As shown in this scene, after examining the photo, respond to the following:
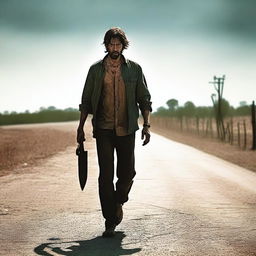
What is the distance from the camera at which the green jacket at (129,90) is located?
4.97m

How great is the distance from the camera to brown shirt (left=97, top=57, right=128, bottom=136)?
4.96m

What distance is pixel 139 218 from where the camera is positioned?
5789 millimetres

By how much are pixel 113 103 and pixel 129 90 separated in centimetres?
22

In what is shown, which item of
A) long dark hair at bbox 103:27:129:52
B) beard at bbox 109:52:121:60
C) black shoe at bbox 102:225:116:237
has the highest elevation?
long dark hair at bbox 103:27:129:52

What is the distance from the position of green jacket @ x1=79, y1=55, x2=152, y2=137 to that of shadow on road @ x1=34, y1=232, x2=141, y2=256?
3.77 ft

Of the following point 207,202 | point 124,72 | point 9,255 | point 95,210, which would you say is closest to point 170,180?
point 207,202

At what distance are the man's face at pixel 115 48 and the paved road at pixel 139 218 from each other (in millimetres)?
1883

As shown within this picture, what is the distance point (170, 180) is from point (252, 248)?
5.37 m

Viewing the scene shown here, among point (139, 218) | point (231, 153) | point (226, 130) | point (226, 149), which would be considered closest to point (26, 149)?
point (231, 153)

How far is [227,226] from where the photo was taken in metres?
5.32

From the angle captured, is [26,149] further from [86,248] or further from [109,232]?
[86,248]

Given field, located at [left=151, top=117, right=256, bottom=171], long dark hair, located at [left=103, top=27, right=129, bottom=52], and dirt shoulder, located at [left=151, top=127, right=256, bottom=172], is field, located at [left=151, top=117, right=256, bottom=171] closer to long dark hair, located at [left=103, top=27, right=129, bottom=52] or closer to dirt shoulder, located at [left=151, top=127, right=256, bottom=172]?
dirt shoulder, located at [left=151, top=127, right=256, bottom=172]

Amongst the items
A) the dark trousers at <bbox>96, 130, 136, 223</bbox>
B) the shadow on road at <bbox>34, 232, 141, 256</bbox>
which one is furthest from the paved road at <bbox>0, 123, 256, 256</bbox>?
the dark trousers at <bbox>96, 130, 136, 223</bbox>

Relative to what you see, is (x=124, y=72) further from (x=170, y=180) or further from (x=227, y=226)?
(x=170, y=180)
